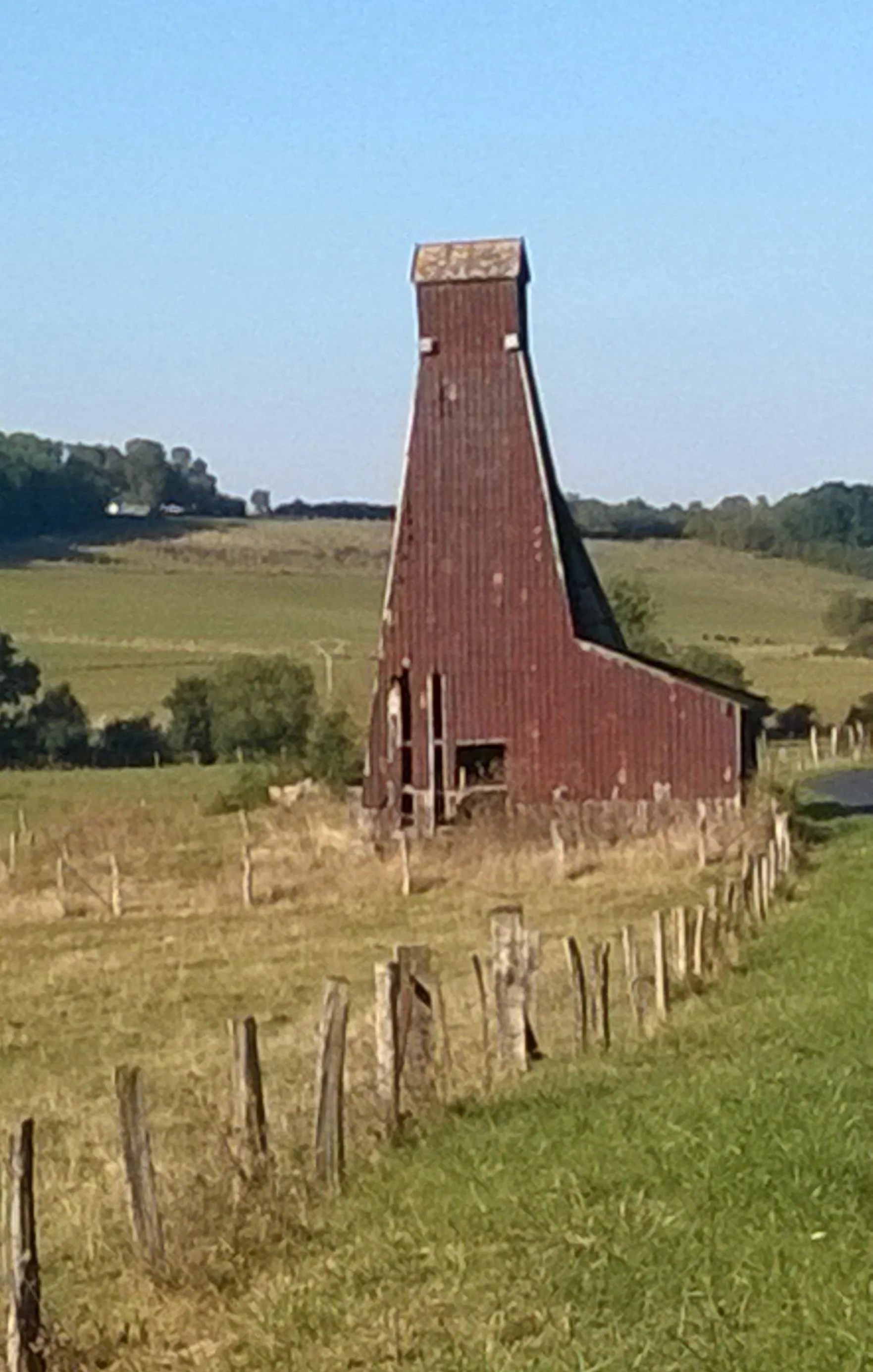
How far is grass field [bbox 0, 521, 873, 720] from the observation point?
306 ft

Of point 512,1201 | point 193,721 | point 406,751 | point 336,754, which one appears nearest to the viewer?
point 512,1201

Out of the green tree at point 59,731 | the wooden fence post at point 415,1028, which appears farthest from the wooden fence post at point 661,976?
the green tree at point 59,731

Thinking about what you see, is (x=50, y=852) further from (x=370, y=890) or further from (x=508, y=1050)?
A: (x=508, y=1050)

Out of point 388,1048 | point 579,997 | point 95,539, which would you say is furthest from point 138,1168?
point 95,539

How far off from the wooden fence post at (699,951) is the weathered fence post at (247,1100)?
800 cm

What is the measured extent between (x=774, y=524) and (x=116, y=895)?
12869 centimetres

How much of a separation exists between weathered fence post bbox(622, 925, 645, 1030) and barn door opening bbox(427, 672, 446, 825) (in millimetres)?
24314

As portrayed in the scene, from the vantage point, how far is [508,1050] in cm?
1536

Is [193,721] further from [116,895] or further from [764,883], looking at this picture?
[764,883]

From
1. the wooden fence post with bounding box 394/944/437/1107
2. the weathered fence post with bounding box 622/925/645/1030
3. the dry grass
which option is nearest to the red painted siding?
the dry grass

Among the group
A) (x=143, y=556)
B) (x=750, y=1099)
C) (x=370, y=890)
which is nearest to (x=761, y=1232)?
(x=750, y=1099)

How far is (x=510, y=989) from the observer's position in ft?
50.7

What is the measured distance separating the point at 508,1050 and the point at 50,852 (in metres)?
32.5

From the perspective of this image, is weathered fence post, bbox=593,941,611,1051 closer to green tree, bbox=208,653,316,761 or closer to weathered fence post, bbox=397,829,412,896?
weathered fence post, bbox=397,829,412,896
